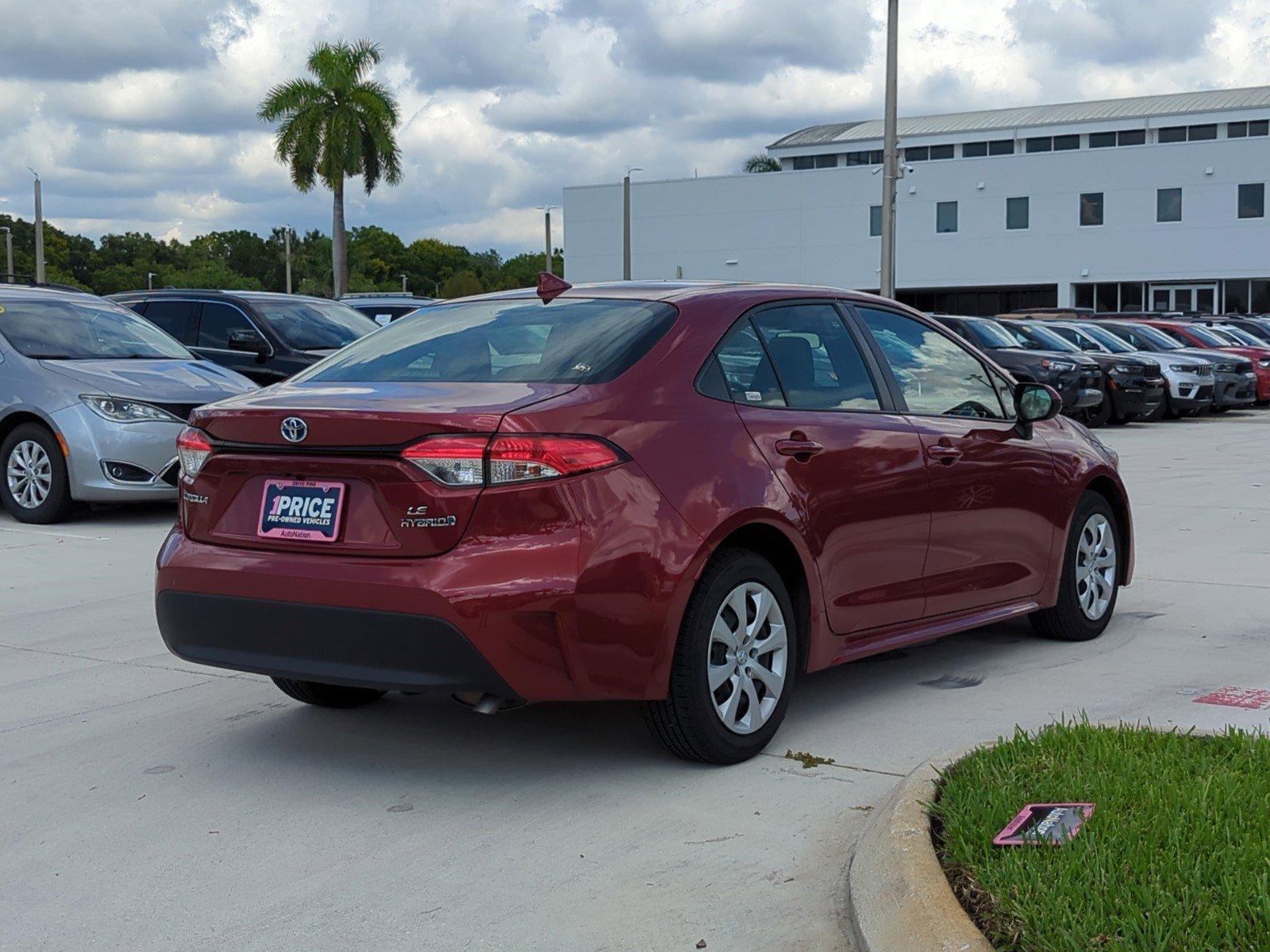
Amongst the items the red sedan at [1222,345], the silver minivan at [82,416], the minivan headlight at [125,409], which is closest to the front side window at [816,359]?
the silver minivan at [82,416]

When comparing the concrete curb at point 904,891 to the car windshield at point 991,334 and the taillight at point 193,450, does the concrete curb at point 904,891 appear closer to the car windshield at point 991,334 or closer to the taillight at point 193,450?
the taillight at point 193,450

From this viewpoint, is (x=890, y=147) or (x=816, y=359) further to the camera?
(x=890, y=147)

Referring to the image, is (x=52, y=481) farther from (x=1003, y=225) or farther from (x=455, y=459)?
(x=1003, y=225)

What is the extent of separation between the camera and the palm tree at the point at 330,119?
49.7 metres

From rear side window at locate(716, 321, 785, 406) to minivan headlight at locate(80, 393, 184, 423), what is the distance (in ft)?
23.0

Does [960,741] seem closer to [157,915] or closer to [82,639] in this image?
[157,915]

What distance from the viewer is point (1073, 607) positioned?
7055mm

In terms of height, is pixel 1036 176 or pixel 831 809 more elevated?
pixel 1036 176

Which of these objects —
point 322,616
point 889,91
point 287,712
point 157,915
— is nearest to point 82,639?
point 287,712

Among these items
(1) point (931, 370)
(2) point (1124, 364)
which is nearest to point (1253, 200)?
(2) point (1124, 364)

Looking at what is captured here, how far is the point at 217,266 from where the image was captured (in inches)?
4710

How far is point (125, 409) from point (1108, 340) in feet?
60.7

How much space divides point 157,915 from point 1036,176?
194ft

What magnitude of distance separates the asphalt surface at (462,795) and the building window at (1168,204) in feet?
173
